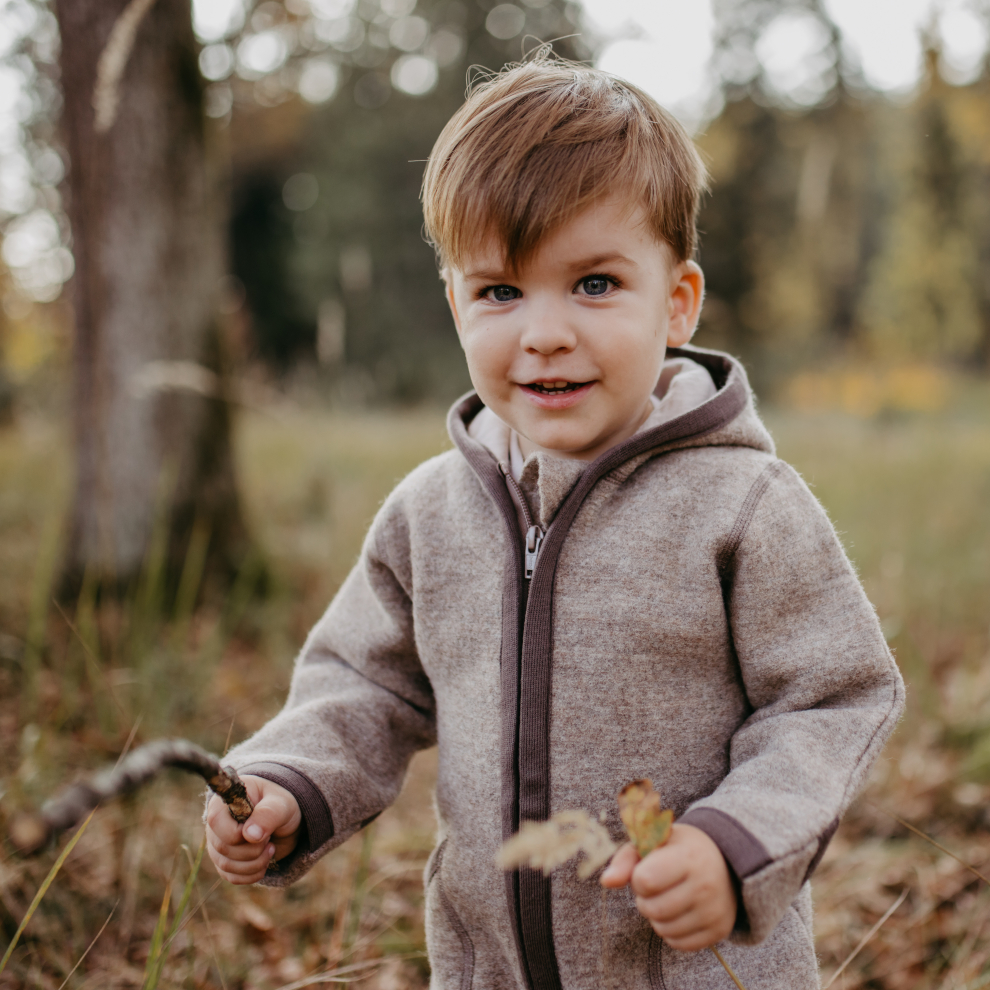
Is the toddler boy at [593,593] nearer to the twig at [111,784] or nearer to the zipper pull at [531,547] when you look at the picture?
the zipper pull at [531,547]

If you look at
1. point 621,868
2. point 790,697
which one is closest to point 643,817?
point 621,868

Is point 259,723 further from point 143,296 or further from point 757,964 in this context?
point 757,964

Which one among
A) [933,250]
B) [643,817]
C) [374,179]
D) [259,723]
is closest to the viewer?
[643,817]

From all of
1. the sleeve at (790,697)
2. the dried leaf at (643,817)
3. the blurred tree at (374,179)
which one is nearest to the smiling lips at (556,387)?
the sleeve at (790,697)

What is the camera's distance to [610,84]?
1358 mm

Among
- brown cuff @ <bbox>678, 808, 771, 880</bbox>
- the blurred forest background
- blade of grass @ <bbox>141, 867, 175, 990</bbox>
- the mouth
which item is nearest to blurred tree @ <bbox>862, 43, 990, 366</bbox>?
the blurred forest background

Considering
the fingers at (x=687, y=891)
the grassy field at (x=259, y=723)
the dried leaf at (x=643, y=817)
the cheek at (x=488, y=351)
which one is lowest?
the grassy field at (x=259, y=723)

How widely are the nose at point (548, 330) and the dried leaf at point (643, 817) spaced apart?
638mm

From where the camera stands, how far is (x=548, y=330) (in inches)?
48.4

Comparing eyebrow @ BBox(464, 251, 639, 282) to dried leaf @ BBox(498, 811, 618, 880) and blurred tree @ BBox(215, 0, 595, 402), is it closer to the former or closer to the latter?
dried leaf @ BBox(498, 811, 618, 880)

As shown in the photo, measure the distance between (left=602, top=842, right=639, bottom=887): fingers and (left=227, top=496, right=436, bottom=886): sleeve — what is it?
0.56 m

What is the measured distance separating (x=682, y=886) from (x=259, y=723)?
8.69ft

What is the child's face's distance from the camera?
1.24m

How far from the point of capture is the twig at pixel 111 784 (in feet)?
1.99
